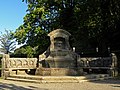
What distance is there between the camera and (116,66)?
2722cm

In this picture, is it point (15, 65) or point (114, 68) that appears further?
point (15, 65)

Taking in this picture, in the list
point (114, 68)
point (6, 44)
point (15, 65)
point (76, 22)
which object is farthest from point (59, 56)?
point (6, 44)

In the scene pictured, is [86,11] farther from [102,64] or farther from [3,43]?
[3,43]

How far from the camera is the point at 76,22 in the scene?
3888 centimetres

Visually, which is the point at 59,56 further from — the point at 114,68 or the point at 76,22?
the point at 76,22

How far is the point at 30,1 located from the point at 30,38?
571 centimetres

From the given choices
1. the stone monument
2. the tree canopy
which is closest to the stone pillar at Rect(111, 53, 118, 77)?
the stone monument

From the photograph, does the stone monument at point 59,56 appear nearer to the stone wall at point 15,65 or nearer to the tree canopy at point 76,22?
the stone wall at point 15,65

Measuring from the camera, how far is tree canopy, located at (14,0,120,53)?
35.4 meters

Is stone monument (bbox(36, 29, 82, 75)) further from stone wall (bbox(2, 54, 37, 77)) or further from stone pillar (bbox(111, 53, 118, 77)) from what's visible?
stone pillar (bbox(111, 53, 118, 77))

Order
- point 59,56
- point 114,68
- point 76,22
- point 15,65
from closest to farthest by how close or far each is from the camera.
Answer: point 114,68 → point 59,56 → point 15,65 → point 76,22

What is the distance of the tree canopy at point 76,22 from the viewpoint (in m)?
35.4

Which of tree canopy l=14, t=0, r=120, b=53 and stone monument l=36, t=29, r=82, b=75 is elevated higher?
tree canopy l=14, t=0, r=120, b=53

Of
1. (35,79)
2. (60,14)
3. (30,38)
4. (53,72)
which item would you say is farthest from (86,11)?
(35,79)
